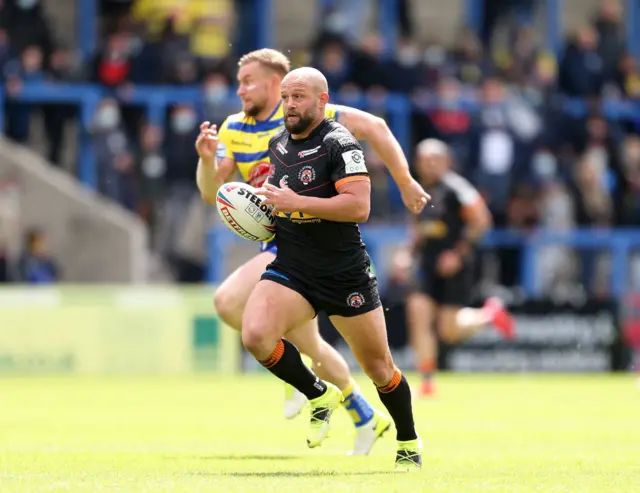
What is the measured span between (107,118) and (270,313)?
14.9 m

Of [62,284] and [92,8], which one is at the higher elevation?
[92,8]

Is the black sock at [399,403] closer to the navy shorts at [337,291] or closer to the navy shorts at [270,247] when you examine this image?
the navy shorts at [337,291]

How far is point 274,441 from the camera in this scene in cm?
1167

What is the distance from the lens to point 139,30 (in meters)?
25.1

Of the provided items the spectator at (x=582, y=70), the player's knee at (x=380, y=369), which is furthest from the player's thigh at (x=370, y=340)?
the spectator at (x=582, y=70)

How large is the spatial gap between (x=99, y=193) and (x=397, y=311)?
16.2 feet

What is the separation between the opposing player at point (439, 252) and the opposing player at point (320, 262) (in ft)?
26.8

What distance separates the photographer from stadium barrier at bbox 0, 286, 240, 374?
21.1m

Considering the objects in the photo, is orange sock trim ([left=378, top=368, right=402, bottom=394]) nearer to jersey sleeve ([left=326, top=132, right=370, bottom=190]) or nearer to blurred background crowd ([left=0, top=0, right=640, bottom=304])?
jersey sleeve ([left=326, top=132, right=370, bottom=190])

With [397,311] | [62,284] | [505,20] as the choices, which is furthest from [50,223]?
[505,20]

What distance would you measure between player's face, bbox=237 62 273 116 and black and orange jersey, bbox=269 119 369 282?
1.37 m

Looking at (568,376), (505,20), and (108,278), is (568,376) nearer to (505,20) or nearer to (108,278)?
(108,278)

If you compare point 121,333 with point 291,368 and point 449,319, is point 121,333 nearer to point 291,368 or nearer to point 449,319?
point 449,319

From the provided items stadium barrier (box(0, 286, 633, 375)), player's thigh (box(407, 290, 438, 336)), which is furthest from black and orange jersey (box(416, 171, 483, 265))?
stadium barrier (box(0, 286, 633, 375))
